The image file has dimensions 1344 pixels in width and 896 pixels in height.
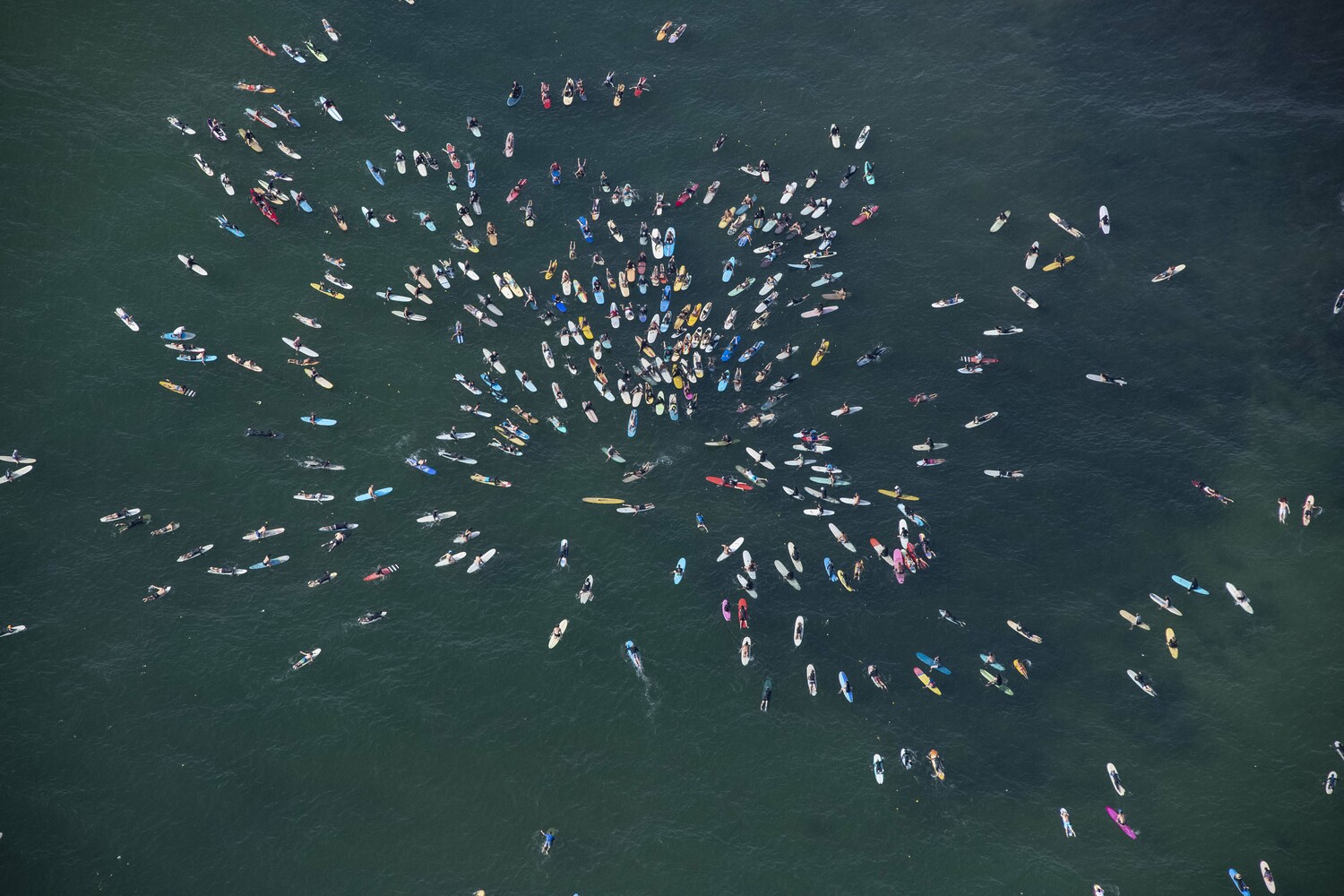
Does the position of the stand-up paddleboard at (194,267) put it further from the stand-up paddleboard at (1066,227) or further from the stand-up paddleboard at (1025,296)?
the stand-up paddleboard at (1066,227)

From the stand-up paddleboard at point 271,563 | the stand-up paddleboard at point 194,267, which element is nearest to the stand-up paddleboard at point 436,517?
the stand-up paddleboard at point 271,563

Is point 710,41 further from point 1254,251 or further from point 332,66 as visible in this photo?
point 1254,251

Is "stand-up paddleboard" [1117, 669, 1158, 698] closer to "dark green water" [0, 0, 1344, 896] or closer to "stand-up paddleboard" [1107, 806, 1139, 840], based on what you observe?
"dark green water" [0, 0, 1344, 896]

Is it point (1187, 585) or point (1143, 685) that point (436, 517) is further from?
point (1187, 585)

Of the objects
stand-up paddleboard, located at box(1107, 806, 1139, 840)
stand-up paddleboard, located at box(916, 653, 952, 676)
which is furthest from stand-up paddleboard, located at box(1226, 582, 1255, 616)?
stand-up paddleboard, located at box(916, 653, 952, 676)

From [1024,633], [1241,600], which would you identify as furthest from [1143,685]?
[1241,600]

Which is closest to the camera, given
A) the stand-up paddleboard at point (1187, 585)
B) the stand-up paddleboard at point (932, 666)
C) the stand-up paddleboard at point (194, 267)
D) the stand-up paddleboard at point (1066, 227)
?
the stand-up paddleboard at point (932, 666)
